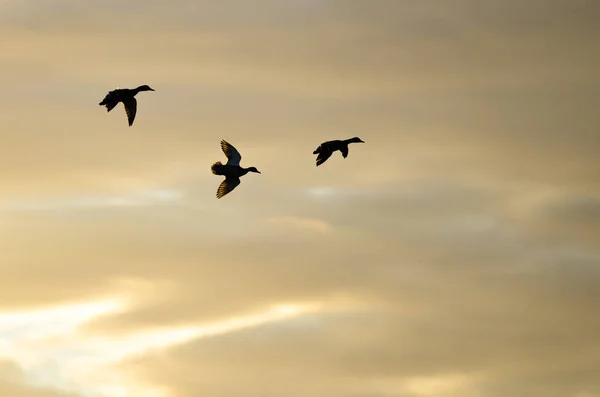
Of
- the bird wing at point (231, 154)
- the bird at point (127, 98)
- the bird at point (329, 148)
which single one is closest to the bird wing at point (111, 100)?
the bird at point (127, 98)

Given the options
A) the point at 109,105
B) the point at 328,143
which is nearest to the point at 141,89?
the point at 109,105

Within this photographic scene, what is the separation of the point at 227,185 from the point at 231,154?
9.78 ft

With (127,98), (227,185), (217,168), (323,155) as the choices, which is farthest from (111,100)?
(323,155)

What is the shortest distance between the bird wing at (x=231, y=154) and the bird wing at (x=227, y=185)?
135 centimetres

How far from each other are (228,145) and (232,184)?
3.98m

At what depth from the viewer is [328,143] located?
477 ft

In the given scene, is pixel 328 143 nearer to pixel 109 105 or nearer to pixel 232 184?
pixel 232 184

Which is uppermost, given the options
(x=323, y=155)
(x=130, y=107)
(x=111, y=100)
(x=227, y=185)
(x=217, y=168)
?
(x=130, y=107)

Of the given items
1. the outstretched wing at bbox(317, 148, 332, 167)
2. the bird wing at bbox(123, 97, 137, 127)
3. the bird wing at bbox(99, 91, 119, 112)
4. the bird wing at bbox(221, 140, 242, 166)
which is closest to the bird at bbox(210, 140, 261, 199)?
the bird wing at bbox(221, 140, 242, 166)

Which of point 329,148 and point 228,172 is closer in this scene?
point 228,172

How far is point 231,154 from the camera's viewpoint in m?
141

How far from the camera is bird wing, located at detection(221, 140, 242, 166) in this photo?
141 m

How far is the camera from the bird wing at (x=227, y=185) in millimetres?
139613

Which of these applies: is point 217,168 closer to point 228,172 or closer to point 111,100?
point 228,172
